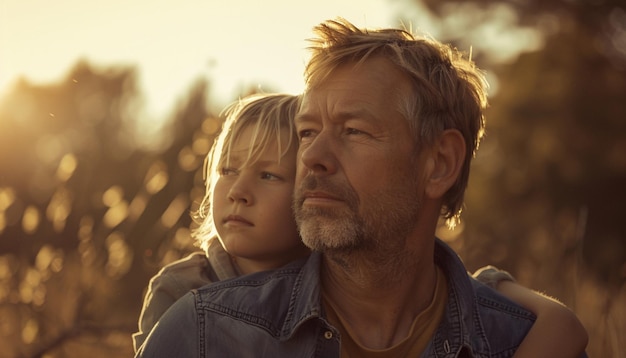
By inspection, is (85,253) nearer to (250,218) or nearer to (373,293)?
(250,218)

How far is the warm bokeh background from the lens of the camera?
562 centimetres

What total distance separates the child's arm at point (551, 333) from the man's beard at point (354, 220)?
0.61 metres

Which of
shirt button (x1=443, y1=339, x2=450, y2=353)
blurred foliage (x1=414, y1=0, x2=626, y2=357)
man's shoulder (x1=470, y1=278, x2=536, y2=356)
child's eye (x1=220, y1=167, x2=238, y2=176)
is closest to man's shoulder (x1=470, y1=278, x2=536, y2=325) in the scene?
man's shoulder (x1=470, y1=278, x2=536, y2=356)

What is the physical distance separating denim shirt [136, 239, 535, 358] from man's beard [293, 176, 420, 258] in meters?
0.15

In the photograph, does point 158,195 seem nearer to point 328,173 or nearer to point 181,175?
point 181,175

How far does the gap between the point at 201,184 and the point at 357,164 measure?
116 inches

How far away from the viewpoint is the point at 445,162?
4195 millimetres

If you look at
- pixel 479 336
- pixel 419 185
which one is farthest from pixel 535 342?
pixel 419 185

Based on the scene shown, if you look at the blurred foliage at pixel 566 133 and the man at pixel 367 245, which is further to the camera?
the blurred foliage at pixel 566 133

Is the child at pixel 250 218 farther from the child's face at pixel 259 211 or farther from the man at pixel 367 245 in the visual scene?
the man at pixel 367 245

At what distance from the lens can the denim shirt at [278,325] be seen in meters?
3.45

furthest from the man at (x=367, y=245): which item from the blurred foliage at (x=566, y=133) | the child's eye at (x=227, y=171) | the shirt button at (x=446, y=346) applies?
the blurred foliage at (x=566, y=133)

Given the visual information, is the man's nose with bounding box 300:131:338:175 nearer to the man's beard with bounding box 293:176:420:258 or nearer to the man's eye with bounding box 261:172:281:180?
the man's beard with bounding box 293:176:420:258

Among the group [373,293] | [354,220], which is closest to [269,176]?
[354,220]
